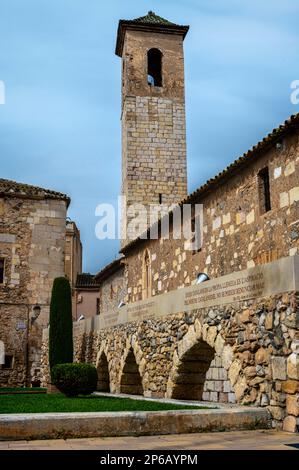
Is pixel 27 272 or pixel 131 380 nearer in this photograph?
pixel 131 380

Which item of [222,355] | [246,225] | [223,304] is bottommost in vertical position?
[222,355]

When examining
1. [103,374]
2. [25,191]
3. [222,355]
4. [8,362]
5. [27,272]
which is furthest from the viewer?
[25,191]

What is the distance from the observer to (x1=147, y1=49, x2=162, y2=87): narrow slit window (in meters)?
28.9

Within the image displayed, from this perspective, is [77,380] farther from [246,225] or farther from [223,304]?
[223,304]

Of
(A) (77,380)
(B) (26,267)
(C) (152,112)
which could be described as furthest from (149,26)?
(A) (77,380)

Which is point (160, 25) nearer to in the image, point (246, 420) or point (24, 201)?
point (24, 201)

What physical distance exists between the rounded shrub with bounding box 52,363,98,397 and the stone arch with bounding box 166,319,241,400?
3101 millimetres

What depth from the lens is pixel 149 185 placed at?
26.6m

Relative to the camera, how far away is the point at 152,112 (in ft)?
90.4

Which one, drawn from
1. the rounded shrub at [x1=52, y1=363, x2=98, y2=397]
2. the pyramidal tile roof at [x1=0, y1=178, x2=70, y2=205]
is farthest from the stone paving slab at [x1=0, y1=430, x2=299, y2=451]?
the pyramidal tile roof at [x1=0, y1=178, x2=70, y2=205]

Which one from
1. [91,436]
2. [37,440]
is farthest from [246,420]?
[37,440]

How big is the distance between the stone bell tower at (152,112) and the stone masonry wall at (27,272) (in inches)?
141

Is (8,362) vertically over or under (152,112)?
under

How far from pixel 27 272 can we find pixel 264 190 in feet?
44.0
